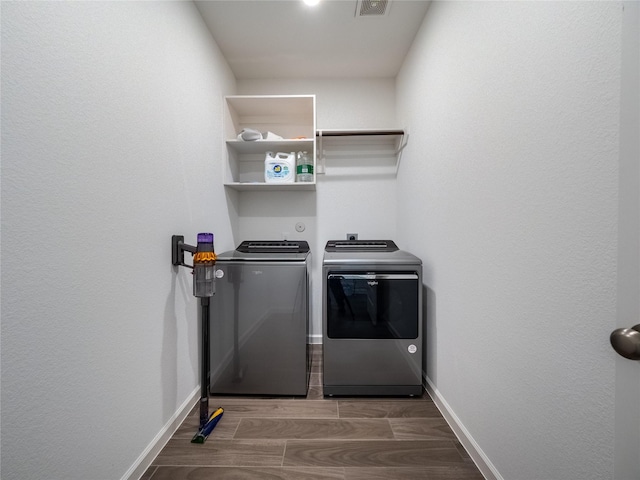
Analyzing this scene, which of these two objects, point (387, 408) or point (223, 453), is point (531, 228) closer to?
point (387, 408)

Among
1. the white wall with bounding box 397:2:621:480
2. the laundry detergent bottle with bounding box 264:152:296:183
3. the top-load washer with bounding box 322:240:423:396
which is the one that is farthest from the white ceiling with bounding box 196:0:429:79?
the top-load washer with bounding box 322:240:423:396

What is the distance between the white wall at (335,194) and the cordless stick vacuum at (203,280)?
1.13 m

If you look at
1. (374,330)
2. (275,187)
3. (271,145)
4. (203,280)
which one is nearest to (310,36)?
(271,145)

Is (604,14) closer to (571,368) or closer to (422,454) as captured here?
(571,368)

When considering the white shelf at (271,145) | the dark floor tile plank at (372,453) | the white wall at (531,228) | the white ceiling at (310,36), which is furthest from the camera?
the white shelf at (271,145)

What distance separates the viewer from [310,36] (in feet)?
5.94

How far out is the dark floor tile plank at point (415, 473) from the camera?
3.54ft

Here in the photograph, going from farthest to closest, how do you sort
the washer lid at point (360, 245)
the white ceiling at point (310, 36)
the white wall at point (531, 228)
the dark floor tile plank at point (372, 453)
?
the washer lid at point (360, 245) < the white ceiling at point (310, 36) < the dark floor tile plank at point (372, 453) < the white wall at point (531, 228)

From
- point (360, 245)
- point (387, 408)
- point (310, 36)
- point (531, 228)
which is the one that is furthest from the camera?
point (360, 245)

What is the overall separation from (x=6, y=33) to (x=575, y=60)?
1.47 meters

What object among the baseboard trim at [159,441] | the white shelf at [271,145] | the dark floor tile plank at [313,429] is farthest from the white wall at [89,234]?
the white shelf at [271,145]

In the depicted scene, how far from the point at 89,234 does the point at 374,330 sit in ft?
4.84

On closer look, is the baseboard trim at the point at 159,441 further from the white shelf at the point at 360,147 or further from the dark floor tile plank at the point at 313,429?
the white shelf at the point at 360,147

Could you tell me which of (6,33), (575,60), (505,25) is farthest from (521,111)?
(6,33)
